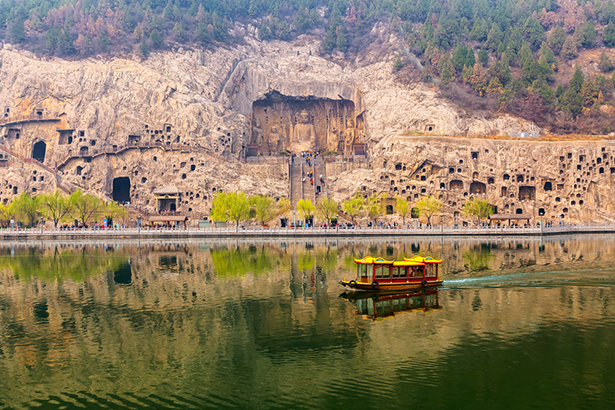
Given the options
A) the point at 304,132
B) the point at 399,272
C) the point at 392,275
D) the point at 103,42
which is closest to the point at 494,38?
the point at 304,132

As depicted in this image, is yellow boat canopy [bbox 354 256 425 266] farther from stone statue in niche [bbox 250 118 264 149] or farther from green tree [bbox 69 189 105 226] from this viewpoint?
stone statue in niche [bbox 250 118 264 149]

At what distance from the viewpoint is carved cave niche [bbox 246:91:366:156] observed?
371 feet

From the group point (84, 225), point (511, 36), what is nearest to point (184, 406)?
point (84, 225)

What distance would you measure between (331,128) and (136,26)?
42040mm

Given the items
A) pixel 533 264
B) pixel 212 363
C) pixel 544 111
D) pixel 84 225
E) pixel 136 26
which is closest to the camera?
pixel 212 363

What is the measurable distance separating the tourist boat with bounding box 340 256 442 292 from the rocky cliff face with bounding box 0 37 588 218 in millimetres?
55010

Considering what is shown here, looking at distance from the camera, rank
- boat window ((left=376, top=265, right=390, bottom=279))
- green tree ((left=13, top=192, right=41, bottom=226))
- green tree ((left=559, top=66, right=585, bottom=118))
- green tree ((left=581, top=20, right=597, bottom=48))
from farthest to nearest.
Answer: green tree ((left=581, top=20, right=597, bottom=48)), green tree ((left=559, top=66, right=585, bottom=118)), green tree ((left=13, top=192, right=41, bottom=226)), boat window ((left=376, top=265, right=390, bottom=279))

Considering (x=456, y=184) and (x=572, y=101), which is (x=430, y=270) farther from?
(x=572, y=101)

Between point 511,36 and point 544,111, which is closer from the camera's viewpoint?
point 544,111

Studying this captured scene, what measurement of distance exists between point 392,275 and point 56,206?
60.0 m

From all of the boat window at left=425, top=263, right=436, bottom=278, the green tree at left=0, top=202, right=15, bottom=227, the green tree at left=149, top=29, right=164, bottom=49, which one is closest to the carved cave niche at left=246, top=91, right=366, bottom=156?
the green tree at left=149, top=29, right=164, bottom=49

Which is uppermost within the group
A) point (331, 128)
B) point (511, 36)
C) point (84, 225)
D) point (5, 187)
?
point (511, 36)

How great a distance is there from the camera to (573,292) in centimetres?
3469

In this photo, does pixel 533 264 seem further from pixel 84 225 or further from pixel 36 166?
pixel 36 166
